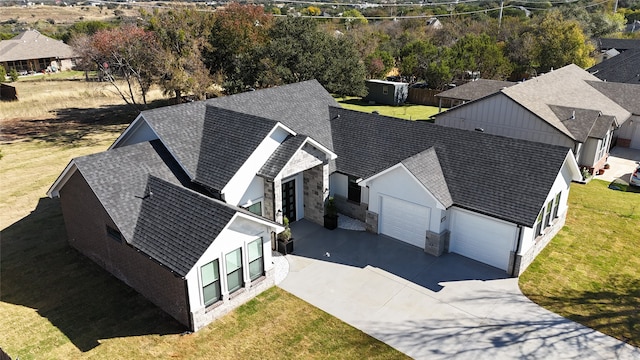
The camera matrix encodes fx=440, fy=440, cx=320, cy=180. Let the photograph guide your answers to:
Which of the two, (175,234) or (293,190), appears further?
(293,190)

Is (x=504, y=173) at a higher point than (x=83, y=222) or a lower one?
higher

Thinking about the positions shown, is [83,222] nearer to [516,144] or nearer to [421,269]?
[421,269]

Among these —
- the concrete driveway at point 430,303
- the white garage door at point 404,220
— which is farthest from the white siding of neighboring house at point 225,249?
the white garage door at point 404,220

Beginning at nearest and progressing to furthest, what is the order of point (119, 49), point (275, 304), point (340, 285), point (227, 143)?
point (275, 304), point (340, 285), point (227, 143), point (119, 49)

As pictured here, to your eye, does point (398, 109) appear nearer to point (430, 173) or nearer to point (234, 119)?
point (430, 173)

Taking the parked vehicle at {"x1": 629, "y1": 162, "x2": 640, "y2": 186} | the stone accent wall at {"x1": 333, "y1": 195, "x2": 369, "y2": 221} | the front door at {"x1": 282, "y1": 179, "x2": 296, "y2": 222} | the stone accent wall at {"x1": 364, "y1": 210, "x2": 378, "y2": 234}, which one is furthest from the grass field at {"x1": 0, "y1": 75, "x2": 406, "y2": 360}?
the parked vehicle at {"x1": 629, "y1": 162, "x2": 640, "y2": 186}

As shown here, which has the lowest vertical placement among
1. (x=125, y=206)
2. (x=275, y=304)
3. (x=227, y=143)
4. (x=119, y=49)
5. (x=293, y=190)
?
(x=275, y=304)

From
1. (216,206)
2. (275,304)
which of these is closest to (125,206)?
(216,206)

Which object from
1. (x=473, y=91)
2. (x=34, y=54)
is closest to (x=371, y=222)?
(x=473, y=91)
